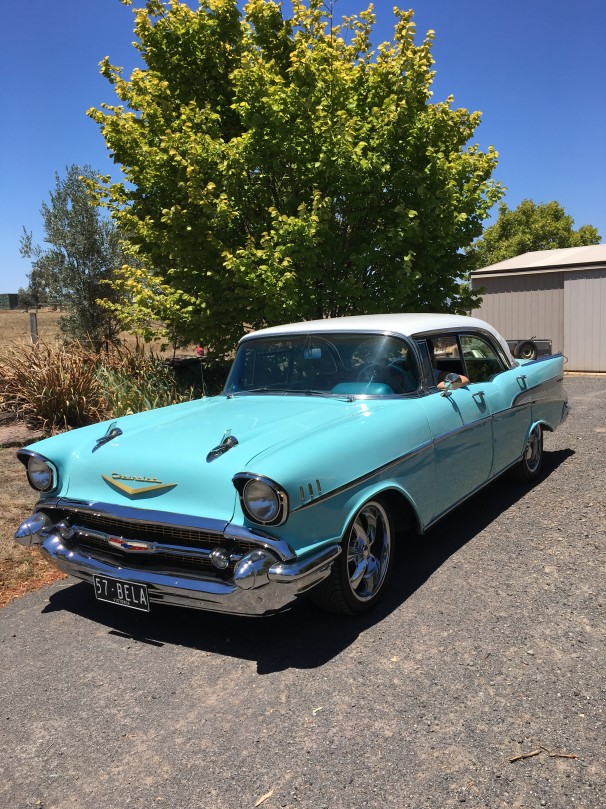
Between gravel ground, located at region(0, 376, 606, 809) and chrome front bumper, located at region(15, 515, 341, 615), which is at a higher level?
chrome front bumper, located at region(15, 515, 341, 615)

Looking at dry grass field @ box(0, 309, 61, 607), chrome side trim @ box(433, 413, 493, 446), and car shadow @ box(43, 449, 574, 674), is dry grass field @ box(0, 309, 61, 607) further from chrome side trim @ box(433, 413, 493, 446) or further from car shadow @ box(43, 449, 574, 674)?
chrome side trim @ box(433, 413, 493, 446)

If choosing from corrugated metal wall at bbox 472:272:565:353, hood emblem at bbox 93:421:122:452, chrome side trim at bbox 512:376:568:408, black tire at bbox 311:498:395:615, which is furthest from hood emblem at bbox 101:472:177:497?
corrugated metal wall at bbox 472:272:565:353

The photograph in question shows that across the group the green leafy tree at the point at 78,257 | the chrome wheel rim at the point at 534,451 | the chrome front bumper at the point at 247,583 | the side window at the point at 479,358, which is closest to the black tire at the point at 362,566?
the chrome front bumper at the point at 247,583

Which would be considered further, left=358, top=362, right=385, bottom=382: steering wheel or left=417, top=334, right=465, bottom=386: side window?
left=417, top=334, right=465, bottom=386: side window

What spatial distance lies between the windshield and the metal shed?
12261mm

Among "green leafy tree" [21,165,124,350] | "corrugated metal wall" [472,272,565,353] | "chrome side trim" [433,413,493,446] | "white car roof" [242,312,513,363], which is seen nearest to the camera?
"chrome side trim" [433,413,493,446]

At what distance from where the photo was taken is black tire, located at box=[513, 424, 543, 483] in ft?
19.2

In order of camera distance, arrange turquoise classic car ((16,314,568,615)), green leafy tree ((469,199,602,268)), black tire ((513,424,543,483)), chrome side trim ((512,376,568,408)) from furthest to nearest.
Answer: green leafy tree ((469,199,602,268))
black tire ((513,424,543,483))
chrome side trim ((512,376,568,408))
turquoise classic car ((16,314,568,615))

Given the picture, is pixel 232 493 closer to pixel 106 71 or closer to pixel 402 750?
pixel 402 750

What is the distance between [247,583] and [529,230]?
1662 inches

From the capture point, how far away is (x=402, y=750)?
2477mm

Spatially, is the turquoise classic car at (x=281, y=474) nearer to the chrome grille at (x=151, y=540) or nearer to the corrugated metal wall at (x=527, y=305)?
the chrome grille at (x=151, y=540)

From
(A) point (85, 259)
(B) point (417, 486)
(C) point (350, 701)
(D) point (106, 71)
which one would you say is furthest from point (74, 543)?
(A) point (85, 259)

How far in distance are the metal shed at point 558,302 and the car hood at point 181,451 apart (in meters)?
13.1
